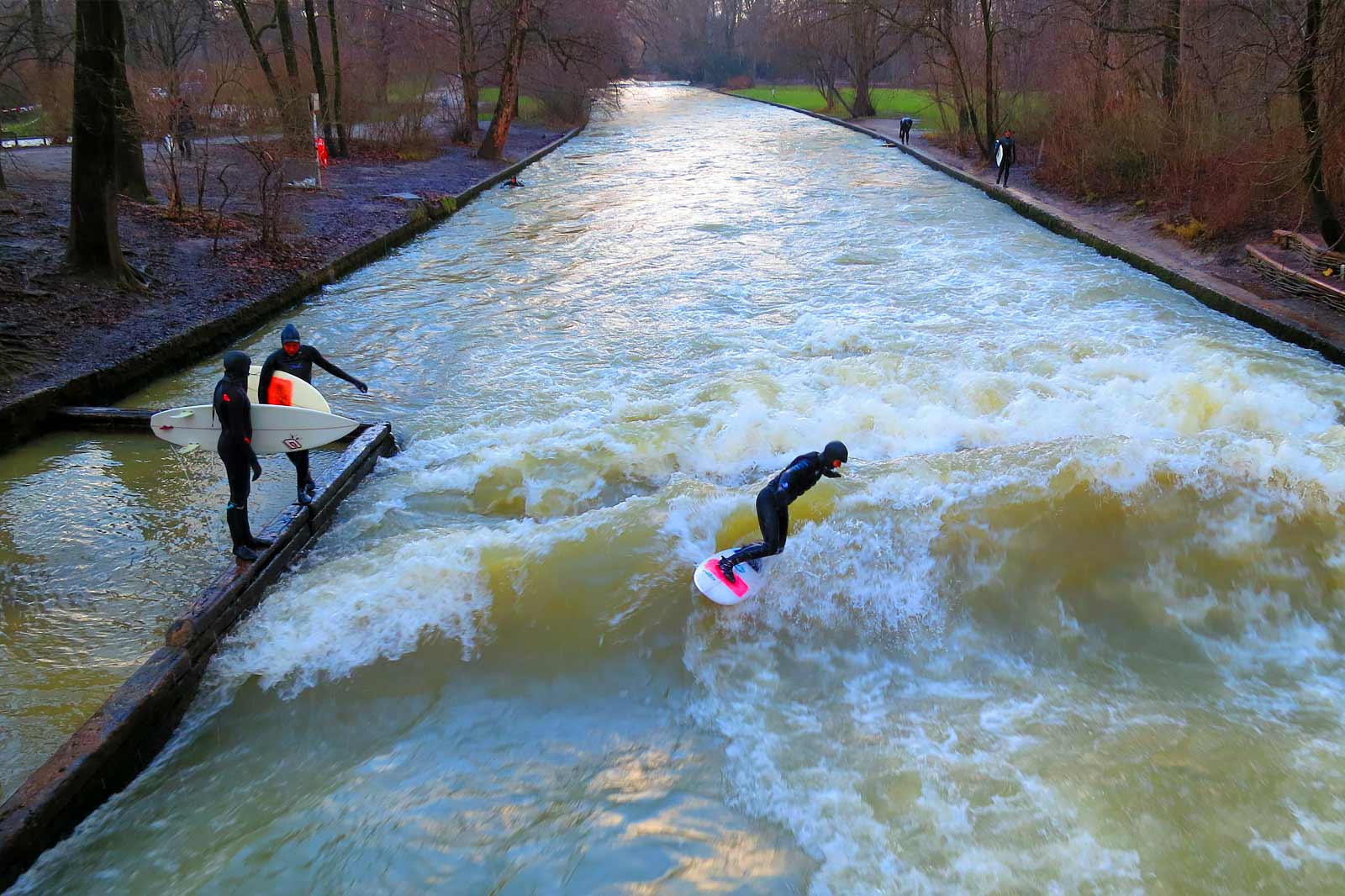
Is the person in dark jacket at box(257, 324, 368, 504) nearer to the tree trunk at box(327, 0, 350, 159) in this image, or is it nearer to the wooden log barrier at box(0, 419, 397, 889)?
the wooden log barrier at box(0, 419, 397, 889)

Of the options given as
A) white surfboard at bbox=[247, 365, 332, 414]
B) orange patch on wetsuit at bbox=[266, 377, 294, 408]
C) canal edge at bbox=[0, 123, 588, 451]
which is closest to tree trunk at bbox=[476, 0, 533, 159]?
canal edge at bbox=[0, 123, 588, 451]

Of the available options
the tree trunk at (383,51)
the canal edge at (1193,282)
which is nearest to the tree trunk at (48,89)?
the tree trunk at (383,51)

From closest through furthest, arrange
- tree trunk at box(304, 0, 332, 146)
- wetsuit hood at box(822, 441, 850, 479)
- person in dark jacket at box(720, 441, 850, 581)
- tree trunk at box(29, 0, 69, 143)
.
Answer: wetsuit hood at box(822, 441, 850, 479) → person in dark jacket at box(720, 441, 850, 581) → tree trunk at box(29, 0, 69, 143) → tree trunk at box(304, 0, 332, 146)

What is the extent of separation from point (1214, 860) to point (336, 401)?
9.01m

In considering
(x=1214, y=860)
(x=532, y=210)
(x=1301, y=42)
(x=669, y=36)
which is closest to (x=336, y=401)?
(x=1214, y=860)

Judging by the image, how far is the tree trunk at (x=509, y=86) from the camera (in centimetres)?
2955

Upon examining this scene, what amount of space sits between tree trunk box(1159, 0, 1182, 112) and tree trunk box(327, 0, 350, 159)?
21358mm

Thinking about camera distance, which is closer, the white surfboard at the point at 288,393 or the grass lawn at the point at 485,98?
the white surfboard at the point at 288,393

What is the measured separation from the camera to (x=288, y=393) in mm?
7090

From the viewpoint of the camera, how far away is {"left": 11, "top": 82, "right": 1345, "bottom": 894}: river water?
14.7ft

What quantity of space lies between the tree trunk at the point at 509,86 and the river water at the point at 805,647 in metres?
21.2

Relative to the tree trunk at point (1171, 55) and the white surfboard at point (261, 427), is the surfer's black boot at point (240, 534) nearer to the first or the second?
the white surfboard at point (261, 427)

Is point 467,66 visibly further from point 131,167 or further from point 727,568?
point 727,568

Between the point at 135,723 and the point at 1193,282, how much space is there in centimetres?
1400
